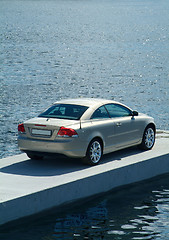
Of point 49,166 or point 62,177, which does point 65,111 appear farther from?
point 62,177

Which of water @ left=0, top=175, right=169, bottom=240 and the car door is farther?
the car door

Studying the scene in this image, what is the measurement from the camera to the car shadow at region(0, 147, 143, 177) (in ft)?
37.5

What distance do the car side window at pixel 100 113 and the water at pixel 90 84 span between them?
5.74 feet

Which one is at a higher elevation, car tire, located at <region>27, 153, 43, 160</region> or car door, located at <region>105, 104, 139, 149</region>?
car door, located at <region>105, 104, 139, 149</region>

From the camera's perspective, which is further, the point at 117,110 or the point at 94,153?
the point at 117,110

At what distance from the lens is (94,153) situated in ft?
39.5

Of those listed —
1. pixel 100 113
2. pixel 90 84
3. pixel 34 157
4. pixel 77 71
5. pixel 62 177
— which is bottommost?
pixel 62 177

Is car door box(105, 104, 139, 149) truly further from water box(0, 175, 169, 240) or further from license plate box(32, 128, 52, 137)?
license plate box(32, 128, 52, 137)

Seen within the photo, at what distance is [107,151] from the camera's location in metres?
12.5

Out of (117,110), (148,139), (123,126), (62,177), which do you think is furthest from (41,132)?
(148,139)

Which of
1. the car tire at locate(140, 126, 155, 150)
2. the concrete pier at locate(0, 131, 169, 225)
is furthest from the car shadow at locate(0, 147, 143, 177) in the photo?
the car tire at locate(140, 126, 155, 150)

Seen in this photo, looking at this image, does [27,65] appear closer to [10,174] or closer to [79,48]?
[79,48]

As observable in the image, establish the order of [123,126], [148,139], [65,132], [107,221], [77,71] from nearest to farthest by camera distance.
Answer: [107,221] < [65,132] < [123,126] < [148,139] < [77,71]

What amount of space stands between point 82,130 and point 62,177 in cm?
113
